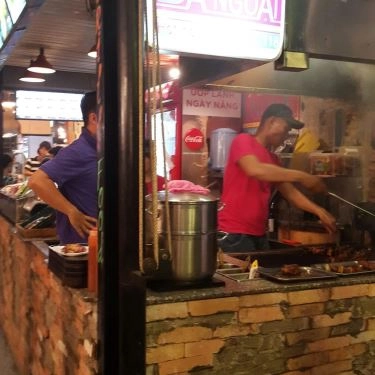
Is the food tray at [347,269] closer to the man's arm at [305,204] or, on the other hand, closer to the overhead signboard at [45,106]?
the man's arm at [305,204]

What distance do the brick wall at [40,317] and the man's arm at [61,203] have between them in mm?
304

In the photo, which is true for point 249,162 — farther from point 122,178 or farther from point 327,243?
point 122,178

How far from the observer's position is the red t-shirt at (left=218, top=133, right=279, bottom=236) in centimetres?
362

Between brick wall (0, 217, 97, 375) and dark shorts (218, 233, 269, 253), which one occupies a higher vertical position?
dark shorts (218, 233, 269, 253)

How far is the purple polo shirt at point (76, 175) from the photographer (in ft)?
10.4

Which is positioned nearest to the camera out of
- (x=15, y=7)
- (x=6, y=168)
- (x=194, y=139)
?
(x=15, y=7)

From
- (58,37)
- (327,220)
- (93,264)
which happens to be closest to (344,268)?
(327,220)

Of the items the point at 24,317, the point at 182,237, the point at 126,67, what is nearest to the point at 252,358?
the point at 182,237

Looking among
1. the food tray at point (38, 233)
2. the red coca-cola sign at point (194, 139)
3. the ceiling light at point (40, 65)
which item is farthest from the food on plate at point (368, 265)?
the ceiling light at point (40, 65)

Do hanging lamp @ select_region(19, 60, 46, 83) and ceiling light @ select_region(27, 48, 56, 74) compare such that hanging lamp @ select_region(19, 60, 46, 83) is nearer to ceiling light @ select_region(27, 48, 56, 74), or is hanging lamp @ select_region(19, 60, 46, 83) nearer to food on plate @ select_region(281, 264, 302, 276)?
ceiling light @ select_region(27, 48, 56, 74)

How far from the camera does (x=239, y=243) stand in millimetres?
3650

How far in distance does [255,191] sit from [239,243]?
38 centimetres

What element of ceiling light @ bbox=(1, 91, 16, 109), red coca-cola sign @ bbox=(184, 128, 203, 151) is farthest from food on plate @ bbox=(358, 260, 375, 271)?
ceiling light @ bbox=(1, 91, 16, 109)

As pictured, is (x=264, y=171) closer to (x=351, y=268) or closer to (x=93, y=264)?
(x=351, y=268)
